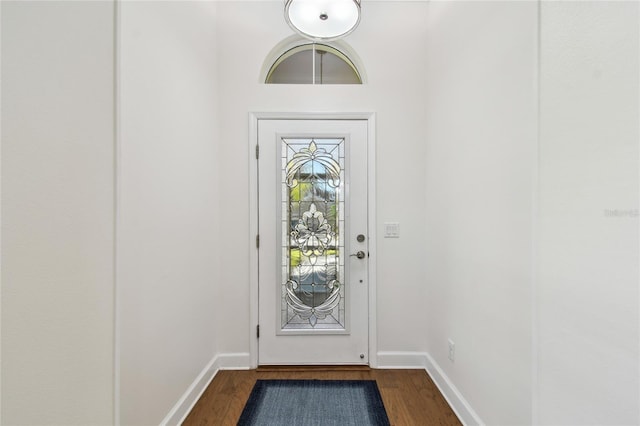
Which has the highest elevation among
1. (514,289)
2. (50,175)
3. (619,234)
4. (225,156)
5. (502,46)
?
(502,46)

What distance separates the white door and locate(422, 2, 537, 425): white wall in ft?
1.87

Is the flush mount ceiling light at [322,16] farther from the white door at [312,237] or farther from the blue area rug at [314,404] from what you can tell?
the blue area rug at [314,404]

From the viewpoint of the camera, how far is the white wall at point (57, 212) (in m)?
0.85

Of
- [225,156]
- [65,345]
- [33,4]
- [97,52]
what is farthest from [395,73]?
[65,345]

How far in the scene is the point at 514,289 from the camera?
4.41 ft

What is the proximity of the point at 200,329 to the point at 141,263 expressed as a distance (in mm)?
886

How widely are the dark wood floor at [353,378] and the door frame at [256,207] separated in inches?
6.2

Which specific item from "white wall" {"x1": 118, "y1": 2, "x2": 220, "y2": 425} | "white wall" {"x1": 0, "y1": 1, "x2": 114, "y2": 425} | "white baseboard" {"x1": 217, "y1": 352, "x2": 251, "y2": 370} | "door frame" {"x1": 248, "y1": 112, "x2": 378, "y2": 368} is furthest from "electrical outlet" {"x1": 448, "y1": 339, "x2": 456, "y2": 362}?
"white wall" {"x1": 0, "y1": 1, "x2": 114, "y2": 425}

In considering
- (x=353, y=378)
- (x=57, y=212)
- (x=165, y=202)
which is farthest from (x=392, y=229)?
(x=57, y=212)

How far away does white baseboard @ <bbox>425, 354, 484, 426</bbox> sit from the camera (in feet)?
5.52

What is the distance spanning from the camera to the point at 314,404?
1.95 m

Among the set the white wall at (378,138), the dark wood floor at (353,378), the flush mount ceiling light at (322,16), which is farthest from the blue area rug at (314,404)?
the flush mount ceiling light at (322,16)

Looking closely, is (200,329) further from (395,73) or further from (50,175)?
(395,73)

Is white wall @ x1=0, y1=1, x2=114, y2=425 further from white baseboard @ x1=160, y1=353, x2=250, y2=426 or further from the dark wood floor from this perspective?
the dark wood floor
